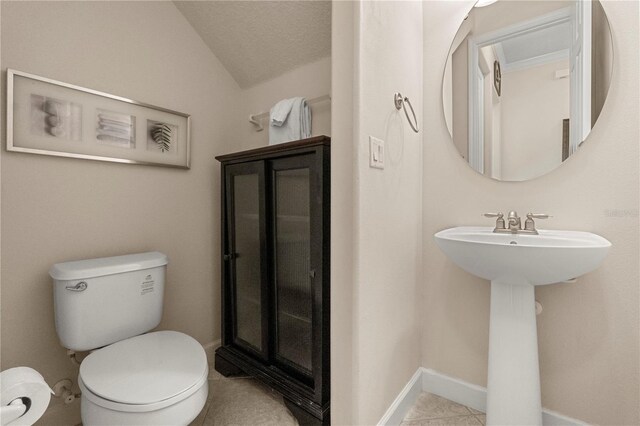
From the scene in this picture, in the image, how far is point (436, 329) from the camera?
152 centimetres

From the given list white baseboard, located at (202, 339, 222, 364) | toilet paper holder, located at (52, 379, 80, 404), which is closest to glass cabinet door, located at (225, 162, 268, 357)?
white baseboard, located at (202, 339, 222, 364)

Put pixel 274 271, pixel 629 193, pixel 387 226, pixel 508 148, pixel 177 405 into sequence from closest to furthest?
pixel 177 405
pixel 629 193
pixel 387 226
pixel 508 148
pixel 274 271

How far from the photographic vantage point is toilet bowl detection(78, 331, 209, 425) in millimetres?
929

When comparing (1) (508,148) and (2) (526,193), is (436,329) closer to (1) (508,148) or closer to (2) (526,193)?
(2) (526,193)

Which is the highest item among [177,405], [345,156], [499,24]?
[499,24]

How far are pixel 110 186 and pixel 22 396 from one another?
102cm

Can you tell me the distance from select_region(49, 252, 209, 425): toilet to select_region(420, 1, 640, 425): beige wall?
122 cm

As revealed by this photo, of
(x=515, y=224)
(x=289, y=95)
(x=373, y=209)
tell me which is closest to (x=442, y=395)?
(x=515, y=224)

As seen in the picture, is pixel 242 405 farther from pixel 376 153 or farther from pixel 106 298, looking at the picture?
pixel 376 153

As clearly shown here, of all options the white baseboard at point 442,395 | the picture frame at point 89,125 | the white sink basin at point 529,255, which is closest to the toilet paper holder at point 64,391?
the picture frame at point 89,125

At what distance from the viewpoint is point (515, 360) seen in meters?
1.12

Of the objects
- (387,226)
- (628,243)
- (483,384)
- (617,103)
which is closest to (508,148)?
(617,103)

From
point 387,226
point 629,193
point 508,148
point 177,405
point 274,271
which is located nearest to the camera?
point 177,405

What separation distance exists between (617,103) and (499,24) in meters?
0.59
